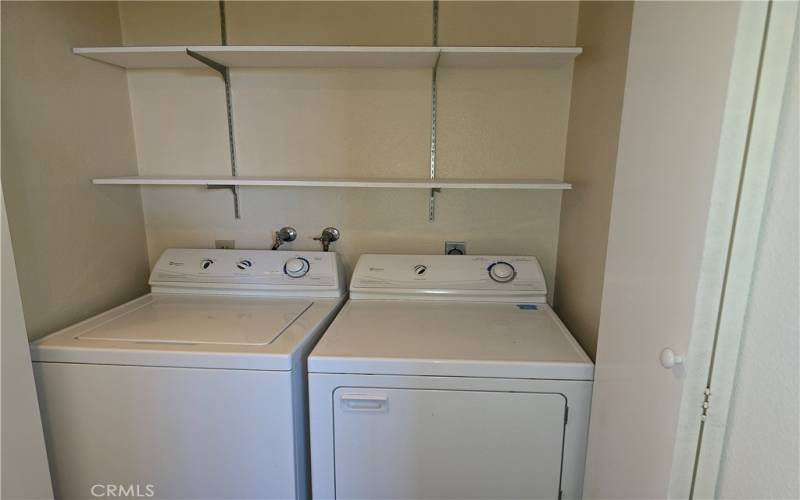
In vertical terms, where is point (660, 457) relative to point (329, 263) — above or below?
below

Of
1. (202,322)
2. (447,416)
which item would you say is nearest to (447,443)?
(447,416)

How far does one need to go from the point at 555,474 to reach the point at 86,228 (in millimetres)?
1966

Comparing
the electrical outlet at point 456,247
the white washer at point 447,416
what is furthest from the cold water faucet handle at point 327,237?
the white washer at point 447,416

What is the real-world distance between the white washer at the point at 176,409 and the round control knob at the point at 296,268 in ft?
1.26

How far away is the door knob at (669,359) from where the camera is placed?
0.76 meters

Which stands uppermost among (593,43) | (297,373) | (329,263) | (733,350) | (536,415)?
(593,43)

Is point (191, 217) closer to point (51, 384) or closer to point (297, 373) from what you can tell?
point (51, 384)

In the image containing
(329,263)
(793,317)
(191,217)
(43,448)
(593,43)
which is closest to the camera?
(793,317)

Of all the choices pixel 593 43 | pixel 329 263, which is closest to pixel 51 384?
pixel 329 263

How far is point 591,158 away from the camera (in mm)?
1495

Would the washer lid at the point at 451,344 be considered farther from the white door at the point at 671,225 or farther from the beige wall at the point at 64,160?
the beige wall at the point at 64,160

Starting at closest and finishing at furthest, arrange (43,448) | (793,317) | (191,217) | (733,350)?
1. (793,317)
2. (733,350)
3. (43,448)
4. (191,217)

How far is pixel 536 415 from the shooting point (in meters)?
1.23

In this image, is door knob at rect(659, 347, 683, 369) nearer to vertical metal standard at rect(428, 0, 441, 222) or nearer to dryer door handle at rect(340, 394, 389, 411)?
dryer door handle at rect(340, 394, 389, 411)
